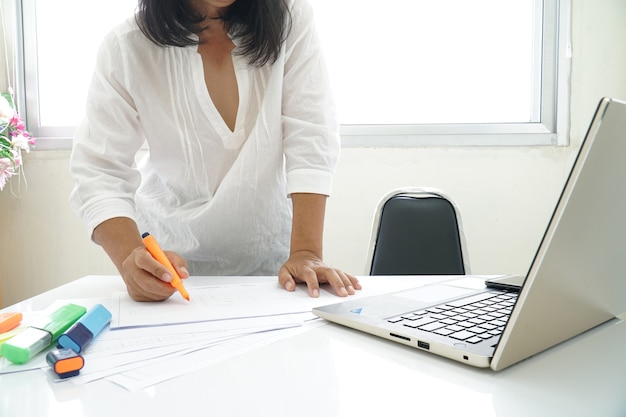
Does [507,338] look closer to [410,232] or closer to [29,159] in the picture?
[410,232]

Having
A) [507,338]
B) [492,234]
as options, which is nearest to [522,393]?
[507,338]

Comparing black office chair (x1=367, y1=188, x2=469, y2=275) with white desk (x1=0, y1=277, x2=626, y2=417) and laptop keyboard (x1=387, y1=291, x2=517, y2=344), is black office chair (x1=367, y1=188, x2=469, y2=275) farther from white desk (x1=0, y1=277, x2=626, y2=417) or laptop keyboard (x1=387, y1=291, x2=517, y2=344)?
white desk (x1=0, y1=277, x2=626, y2=417)

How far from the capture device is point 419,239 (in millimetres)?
1311

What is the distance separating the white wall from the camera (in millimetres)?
1850

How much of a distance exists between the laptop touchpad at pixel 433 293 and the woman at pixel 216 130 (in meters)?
0.23

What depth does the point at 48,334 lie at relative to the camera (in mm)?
487

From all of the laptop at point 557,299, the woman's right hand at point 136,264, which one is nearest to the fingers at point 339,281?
the laptop at point 557,299

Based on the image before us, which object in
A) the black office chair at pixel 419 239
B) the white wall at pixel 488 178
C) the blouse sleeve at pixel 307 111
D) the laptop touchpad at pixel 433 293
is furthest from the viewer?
the white wall at pixel 488 178

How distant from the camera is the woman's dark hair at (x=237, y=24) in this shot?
91 centimetres

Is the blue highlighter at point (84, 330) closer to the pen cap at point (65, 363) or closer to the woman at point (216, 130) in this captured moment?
the pen cap at point (65, 363)

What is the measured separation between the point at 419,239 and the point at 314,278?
626mm

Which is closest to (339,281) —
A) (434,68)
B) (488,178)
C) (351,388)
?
(351,388)

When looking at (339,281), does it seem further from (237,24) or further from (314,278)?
(237,24)

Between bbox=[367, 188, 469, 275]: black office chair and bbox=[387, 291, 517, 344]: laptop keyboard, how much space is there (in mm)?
656
